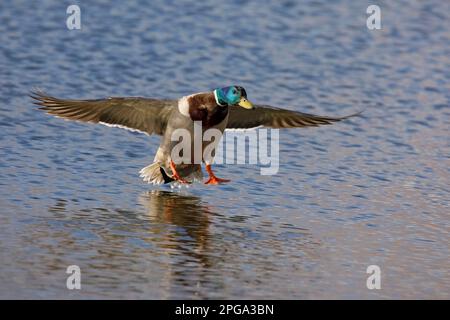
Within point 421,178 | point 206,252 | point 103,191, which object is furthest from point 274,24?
point 206,252

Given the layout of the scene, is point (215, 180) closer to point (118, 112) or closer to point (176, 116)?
point (176, 116)

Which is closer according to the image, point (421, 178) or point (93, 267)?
point (93, 267)

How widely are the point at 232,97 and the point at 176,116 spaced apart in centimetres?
63

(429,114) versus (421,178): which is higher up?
(429,114)

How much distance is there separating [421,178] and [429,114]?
9.24 ft

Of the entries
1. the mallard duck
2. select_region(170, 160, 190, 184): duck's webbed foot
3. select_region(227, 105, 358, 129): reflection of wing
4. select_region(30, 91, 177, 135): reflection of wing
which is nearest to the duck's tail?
the mallard duck

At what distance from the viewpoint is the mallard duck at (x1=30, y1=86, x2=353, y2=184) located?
35.3 feet

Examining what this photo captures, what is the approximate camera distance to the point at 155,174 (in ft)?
36.7

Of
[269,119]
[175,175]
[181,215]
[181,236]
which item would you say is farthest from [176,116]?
[181,236]

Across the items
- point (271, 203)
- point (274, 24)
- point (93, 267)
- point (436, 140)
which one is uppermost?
point (274, 24)

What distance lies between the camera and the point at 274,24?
1895 cm

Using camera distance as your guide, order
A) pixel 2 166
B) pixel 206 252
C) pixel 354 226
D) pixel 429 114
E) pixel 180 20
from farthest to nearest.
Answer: pixel 180 20, pixel 429 114, pixel 2 166, pixel 354 226, pixel 206 252

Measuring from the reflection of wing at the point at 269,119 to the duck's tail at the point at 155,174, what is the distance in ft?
2.99

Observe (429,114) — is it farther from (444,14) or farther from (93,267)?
(93,267)
